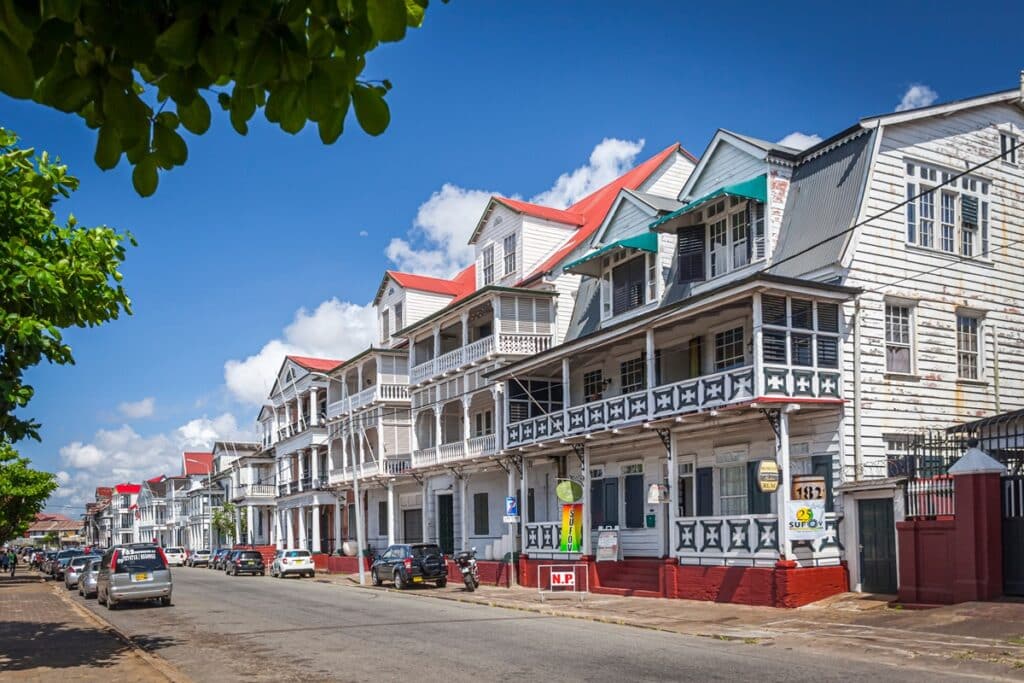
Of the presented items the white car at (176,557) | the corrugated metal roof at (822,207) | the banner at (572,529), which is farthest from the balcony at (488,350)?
the white car at (176,557)

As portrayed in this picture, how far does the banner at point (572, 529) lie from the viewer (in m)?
28.8

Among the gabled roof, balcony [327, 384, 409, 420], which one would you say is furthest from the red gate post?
the gabled roof

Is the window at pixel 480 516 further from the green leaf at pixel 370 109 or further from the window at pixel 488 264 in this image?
the green leaf at pixel 370 109

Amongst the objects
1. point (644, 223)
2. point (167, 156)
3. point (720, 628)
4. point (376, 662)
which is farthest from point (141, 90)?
point (644, 223)

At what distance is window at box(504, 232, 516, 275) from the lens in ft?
126

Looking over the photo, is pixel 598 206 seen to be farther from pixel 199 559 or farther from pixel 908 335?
pixel 199 559

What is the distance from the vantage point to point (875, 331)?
23.4 metres

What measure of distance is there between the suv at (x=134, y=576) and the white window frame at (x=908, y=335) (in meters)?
19.7

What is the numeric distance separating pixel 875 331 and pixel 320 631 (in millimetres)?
14114

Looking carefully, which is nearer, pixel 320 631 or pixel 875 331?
pixel 320 631

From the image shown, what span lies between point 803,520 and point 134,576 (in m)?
17.7

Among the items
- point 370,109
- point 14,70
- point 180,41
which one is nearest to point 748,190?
point 370,109

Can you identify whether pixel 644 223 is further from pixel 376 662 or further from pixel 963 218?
pixel 376 662

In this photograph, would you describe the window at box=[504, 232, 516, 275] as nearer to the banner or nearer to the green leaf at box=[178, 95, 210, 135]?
the banner
